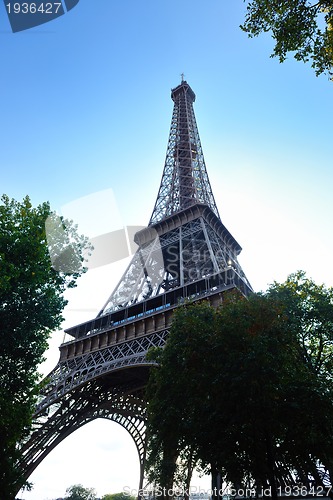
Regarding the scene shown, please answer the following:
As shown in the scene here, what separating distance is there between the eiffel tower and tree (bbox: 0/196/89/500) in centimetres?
504

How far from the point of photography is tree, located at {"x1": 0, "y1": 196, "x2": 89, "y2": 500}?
13.6 m

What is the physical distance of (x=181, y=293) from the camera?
2702 cm

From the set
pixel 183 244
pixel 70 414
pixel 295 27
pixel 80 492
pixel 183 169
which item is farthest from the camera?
pixel 80 492

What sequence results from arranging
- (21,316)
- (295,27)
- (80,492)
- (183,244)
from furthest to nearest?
(80,492) → (183,244) → (21,316) → (295,27)

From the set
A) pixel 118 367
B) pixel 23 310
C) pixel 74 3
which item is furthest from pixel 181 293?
pixel 74 3

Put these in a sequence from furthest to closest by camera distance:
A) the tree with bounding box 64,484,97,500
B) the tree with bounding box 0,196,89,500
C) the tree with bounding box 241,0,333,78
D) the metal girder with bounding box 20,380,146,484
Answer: the tree with bounding box 64,484,97,500 → the metal girder with bounding box 20,380,146,484 → the tree with bounding box 0,196,89,500 → the tree with bounding box 241,0,333,78

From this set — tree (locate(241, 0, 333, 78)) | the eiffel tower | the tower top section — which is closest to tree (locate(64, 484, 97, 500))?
the eiffel tower

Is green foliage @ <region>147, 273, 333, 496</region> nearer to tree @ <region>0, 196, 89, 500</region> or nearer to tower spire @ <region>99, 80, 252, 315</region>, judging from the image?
tree @ <region>0, 196, 89, 500</region>

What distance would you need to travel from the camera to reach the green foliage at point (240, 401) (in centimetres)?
1162

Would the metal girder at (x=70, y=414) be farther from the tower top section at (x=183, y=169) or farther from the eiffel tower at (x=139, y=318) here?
the tower top section at (x=183, y=169)

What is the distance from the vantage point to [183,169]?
1969 inches

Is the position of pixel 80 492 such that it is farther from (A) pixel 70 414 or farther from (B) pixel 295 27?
(B) pixel 295 27

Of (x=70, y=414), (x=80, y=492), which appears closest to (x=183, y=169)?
(x=70, y=414)

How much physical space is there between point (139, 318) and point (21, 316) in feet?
42.9
